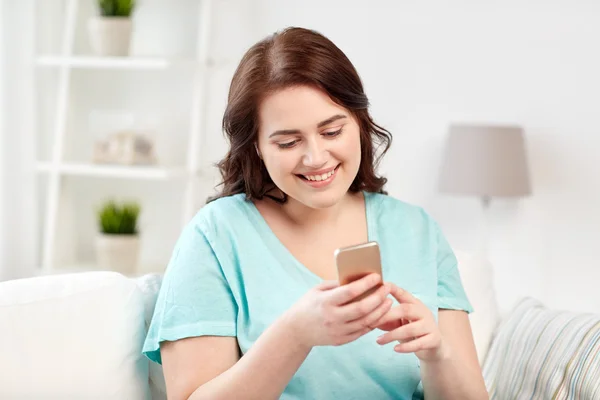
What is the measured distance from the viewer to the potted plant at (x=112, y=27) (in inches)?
130

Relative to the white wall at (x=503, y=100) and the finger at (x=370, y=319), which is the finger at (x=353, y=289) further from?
the white wall at (x=503, y=100)

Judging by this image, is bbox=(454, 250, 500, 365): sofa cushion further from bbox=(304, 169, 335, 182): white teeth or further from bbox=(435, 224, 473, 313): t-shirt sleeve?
bbox=(304, 169, 335, 182): white teeth

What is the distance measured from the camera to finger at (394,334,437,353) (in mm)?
1276

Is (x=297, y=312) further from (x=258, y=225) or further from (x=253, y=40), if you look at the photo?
(x=253, y=40)

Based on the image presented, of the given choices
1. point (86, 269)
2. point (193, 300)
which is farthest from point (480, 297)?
point (86, 269)

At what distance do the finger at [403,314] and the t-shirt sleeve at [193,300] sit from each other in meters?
0.30

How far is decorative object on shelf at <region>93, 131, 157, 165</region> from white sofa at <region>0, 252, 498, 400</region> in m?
1.83

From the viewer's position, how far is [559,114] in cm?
329

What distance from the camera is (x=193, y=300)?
1424mm

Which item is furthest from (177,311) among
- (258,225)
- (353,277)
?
(353,277)

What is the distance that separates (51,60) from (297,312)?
247 centimetres

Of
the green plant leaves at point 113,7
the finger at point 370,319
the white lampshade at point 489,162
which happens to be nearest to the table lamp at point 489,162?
the white lampshade at point 489,162

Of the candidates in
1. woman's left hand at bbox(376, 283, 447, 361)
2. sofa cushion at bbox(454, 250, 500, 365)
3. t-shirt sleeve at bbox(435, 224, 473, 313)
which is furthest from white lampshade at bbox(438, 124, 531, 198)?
woman's left hand at bbox(376, 283, 447, 361)

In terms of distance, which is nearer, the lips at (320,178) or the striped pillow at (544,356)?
the lips at (320,178)
